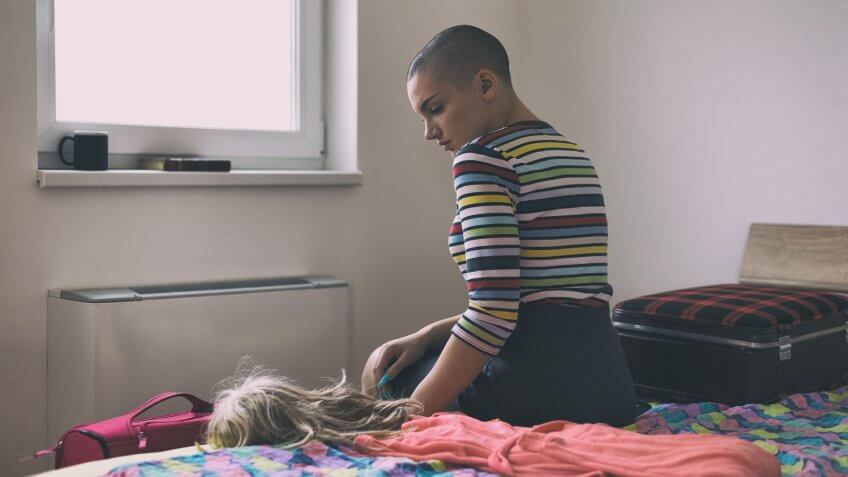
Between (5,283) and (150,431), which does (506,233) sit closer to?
(150,431)

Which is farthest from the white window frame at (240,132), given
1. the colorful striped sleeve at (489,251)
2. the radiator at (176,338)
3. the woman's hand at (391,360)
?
the colorful striped sleeve at (489,251)

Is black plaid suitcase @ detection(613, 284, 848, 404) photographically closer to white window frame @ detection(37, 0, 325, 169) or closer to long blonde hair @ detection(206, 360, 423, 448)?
long blonde hair @ detection(206, 360, 423, 448)

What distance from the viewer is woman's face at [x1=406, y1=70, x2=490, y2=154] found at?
1658mm

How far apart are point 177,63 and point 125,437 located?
1.16 meters

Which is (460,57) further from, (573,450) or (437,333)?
(573,450)

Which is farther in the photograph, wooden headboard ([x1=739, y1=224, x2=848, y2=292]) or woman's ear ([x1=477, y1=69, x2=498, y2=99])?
wooden headboard ([x1=739, y1=224, x2=848, y2=292])

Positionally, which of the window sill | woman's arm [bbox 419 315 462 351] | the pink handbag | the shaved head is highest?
the shaved head

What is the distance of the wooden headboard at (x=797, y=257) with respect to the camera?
2336 millimetres

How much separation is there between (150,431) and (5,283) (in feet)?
2.12

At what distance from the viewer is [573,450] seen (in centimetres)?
126

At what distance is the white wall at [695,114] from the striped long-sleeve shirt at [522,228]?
3.62 feet

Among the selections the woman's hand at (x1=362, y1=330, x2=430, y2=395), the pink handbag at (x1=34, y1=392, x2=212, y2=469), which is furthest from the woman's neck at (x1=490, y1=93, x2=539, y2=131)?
the pink handbag at (x1=34, y1=392, x2=212, y2=469)

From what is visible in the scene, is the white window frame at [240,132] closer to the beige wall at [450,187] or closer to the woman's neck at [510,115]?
the beige wall at [450,187]

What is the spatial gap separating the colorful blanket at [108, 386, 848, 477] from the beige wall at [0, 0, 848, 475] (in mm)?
789
